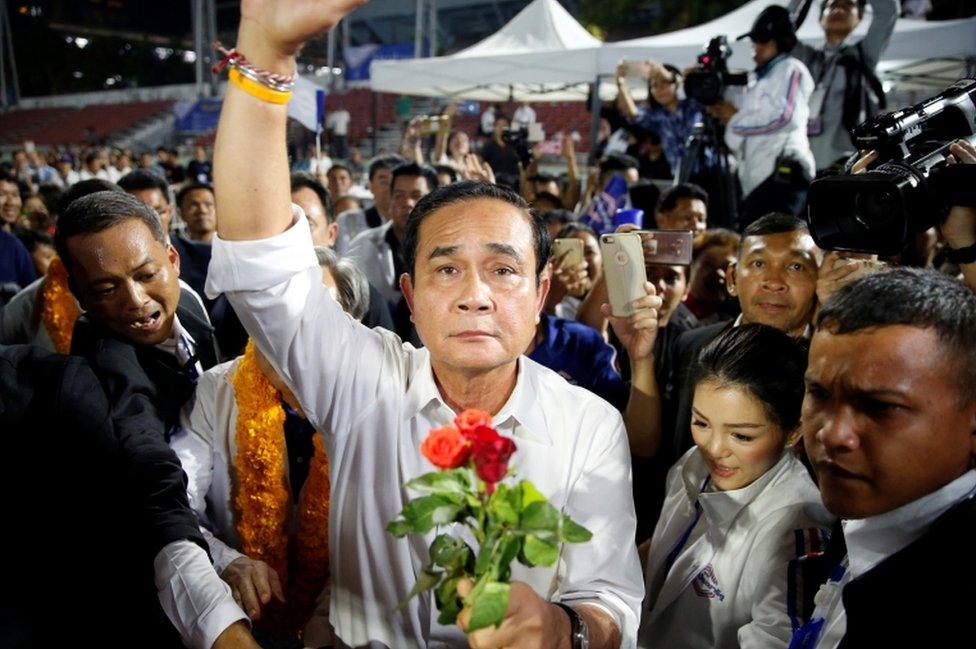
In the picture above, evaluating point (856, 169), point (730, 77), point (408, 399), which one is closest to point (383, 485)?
point (408, 399)

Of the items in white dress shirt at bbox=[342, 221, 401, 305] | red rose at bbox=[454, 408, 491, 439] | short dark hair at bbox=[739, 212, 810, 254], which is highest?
red rose at bbox=[454, 408, 491, 439]

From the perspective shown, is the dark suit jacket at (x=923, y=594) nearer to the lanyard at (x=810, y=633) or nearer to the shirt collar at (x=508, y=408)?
the lanyard at (x=810, y=633)

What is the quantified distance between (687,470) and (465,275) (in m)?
1.03

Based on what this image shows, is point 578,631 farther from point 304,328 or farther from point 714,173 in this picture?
point 714,173

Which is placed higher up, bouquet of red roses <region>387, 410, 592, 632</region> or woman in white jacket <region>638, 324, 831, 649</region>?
bouquet of red roses <region>387, 410, 592, 632</region>

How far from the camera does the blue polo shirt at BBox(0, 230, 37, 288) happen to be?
16.1ft

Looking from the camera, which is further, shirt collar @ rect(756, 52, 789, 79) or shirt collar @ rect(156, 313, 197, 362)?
shirt collar @ rect(756, 52, 789, 79)

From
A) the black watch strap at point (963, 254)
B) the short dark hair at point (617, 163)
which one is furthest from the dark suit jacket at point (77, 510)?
the short dark hair at point (617, 163)

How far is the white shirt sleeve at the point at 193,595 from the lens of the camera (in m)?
1.53

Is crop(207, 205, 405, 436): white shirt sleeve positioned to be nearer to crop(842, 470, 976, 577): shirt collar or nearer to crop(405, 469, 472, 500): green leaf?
crop(405, 469, 472, 500): green leaf

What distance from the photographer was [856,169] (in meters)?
1.94

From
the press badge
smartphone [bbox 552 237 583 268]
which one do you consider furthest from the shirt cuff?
the press badge

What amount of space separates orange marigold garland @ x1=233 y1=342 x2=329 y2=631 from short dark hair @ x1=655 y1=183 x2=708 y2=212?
3132 millimetres

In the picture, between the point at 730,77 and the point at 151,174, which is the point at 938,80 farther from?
the point at 151,174
